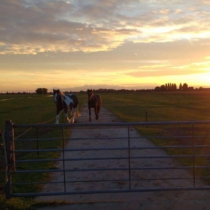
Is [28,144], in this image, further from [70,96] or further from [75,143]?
[70,96]

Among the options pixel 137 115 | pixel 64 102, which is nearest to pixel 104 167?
pixel 64 102

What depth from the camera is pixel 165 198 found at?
5.97m

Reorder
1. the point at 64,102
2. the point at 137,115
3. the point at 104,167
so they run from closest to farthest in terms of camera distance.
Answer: the point at 104,167 < the point at 64,102 < the point at 137,115

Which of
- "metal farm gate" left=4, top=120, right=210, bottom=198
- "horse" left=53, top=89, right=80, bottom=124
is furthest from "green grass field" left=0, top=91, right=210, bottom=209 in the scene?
"horse" left=53, top=89, right=80, bottom=124

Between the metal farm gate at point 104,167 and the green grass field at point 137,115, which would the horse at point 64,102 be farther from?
the metal farm gate at point 104,167

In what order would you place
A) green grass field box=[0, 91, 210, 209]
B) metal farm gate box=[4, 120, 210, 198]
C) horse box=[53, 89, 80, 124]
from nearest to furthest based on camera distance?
metal farm gate box=[4, 120, 210, 198] → green grass field box=[0, 91, 210, 209] → horse box=[53, 89, 80, 124]

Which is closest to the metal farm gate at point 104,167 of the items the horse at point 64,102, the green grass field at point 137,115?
the green grass field at point 137,115

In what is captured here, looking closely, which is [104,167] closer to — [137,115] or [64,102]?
[64,102]

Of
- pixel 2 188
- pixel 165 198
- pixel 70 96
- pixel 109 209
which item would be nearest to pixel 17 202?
pixel 2 188

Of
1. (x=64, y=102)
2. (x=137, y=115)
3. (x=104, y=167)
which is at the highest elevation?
(x=64, y=102)

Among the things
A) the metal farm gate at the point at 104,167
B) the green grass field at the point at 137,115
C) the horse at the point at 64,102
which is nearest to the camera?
the metal farm gate at the point at 104,167

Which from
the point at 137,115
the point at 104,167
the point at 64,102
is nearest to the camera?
the point at 104,167

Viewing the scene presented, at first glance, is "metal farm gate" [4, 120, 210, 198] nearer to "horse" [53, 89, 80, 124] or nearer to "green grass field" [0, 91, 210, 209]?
"green grass field" [0, 91, 210, 209]

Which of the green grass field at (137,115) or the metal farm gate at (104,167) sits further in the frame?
the green grass field at (137,115)
